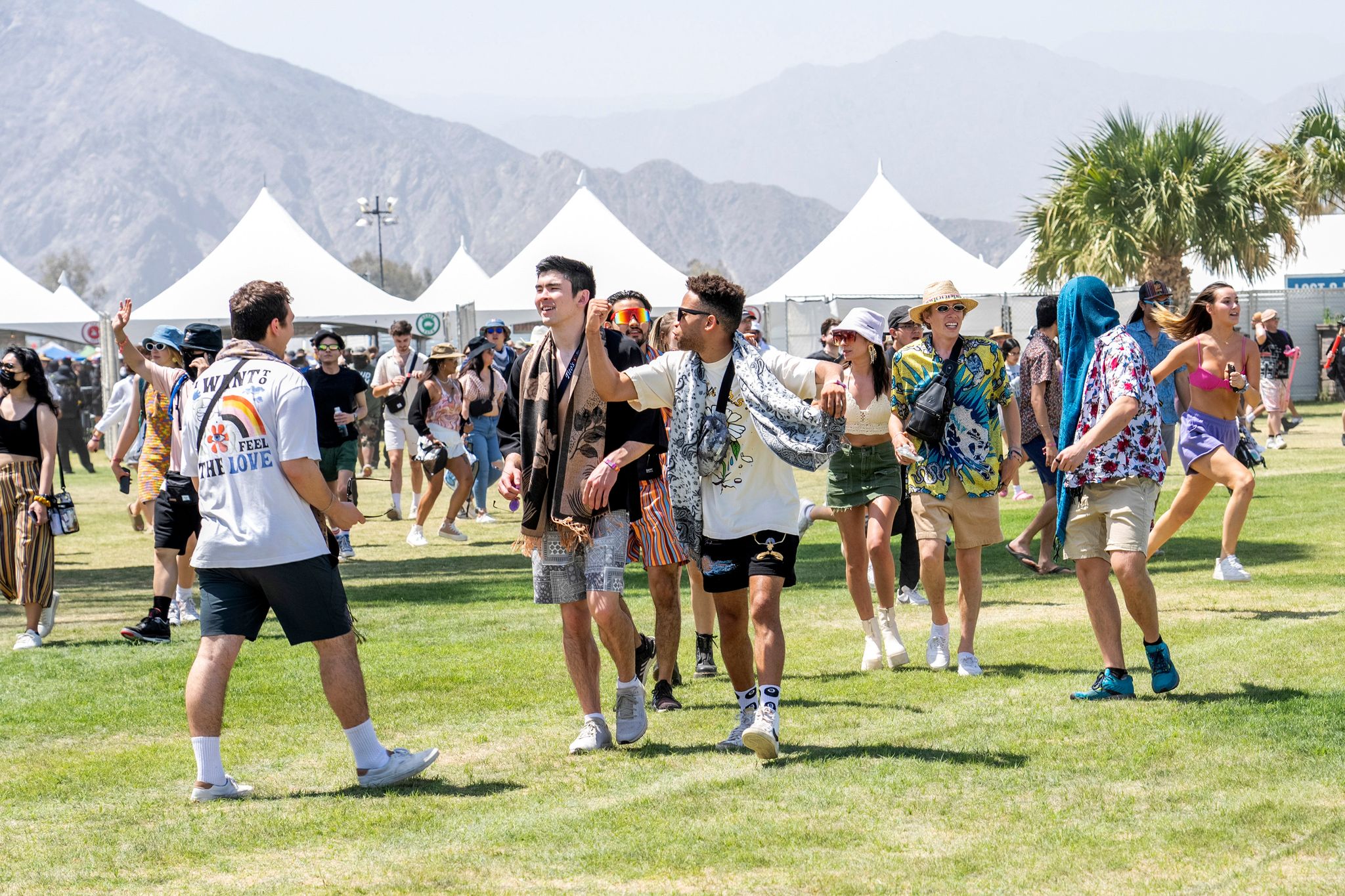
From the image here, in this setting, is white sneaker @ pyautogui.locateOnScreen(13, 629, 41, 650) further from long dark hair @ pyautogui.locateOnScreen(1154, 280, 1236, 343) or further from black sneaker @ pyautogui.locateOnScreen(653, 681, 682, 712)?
long dark hair @ pyautogui.locateOnScreen(1154, 280, 1236, 343)

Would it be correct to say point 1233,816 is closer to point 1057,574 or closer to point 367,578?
point 1057,574

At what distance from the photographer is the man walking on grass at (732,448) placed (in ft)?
19.1

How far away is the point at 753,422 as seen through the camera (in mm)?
5871

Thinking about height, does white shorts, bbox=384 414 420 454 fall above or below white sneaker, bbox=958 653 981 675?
above

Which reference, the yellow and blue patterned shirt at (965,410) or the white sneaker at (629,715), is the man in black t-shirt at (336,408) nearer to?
the yellow and blue patterned shirt at (965,410)

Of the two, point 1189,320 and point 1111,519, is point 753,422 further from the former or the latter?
point 1189,320

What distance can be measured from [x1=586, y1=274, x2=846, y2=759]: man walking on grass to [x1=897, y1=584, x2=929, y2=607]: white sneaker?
13.6 ft

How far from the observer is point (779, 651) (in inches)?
231

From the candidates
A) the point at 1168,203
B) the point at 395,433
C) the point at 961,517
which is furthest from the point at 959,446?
the point at 1168,203

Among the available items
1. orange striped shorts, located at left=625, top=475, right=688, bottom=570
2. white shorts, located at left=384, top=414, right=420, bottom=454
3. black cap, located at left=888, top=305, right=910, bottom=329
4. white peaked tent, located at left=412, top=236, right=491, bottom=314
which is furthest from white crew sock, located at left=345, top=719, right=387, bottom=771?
white peaked tent, located at left=412, top=236, right=491, bottom=314

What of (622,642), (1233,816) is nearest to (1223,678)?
(1233,816)

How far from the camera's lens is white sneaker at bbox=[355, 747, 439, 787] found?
562 centimetres

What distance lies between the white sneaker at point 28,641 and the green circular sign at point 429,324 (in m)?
20.5

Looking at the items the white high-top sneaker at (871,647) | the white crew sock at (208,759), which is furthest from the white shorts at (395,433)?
the white crew sock at (208,759)
